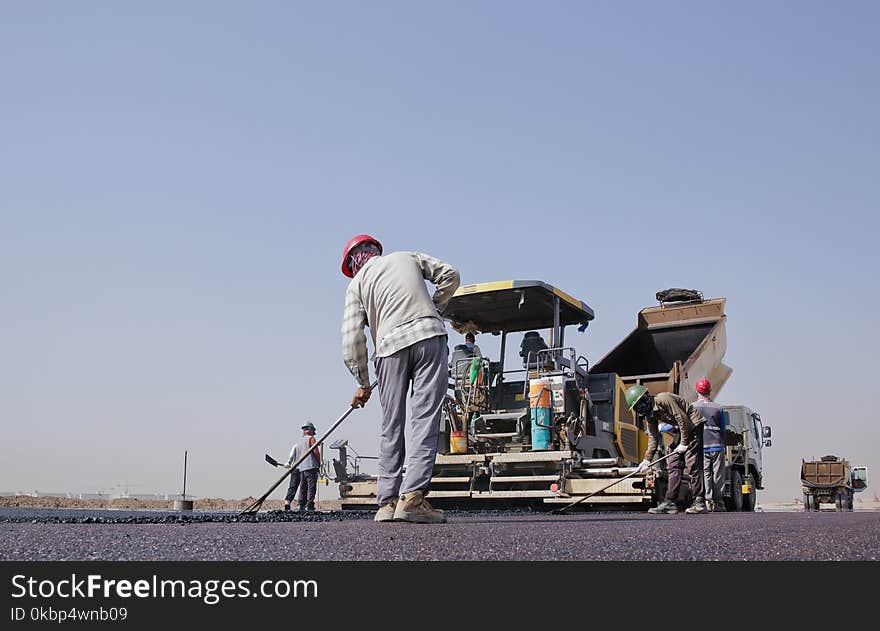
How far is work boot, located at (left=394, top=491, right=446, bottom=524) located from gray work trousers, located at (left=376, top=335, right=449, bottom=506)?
6 centimetres

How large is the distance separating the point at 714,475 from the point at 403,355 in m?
7.41

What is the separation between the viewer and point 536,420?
10.0m

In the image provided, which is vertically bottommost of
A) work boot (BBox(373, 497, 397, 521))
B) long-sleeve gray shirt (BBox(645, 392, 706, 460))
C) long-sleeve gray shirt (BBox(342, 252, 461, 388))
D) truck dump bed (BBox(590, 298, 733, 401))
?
work boot (BBox(373, 497, 397, 521))

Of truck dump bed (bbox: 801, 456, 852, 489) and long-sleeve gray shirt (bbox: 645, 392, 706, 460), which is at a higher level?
long-sleeve gray shirt (bbox: 645, 392, 706, 460)

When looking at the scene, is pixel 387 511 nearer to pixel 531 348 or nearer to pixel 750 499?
pixel 531 348

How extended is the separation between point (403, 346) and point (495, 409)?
6.60 meters

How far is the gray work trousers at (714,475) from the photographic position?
10.7 m

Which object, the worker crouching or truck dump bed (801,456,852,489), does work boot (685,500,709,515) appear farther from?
truck dump bed (801,456,852,489)

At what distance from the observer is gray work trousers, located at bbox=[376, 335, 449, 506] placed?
4578mm

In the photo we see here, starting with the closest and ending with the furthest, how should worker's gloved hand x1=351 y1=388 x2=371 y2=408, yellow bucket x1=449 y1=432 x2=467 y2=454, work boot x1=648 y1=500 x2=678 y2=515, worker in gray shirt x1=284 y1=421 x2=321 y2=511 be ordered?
1. worker's gloved hand x1=351 y1=388 x2=371 y2=408
2. work boot x1=648 y1=500 x2=678 y2=515
3. yellow bucket x1=449 y1=432 x2=467 y2=454
4. worker in gray shirt x1=284 y1=421 x2=321 y2=511

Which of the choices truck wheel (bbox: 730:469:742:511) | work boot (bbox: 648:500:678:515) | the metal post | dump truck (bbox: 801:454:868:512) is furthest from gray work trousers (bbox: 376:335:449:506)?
dump truck (bbox: 801:454:868:512)

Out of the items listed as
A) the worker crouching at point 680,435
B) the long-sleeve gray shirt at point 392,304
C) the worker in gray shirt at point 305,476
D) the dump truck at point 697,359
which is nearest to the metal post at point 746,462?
the dump truck at point 697,359
